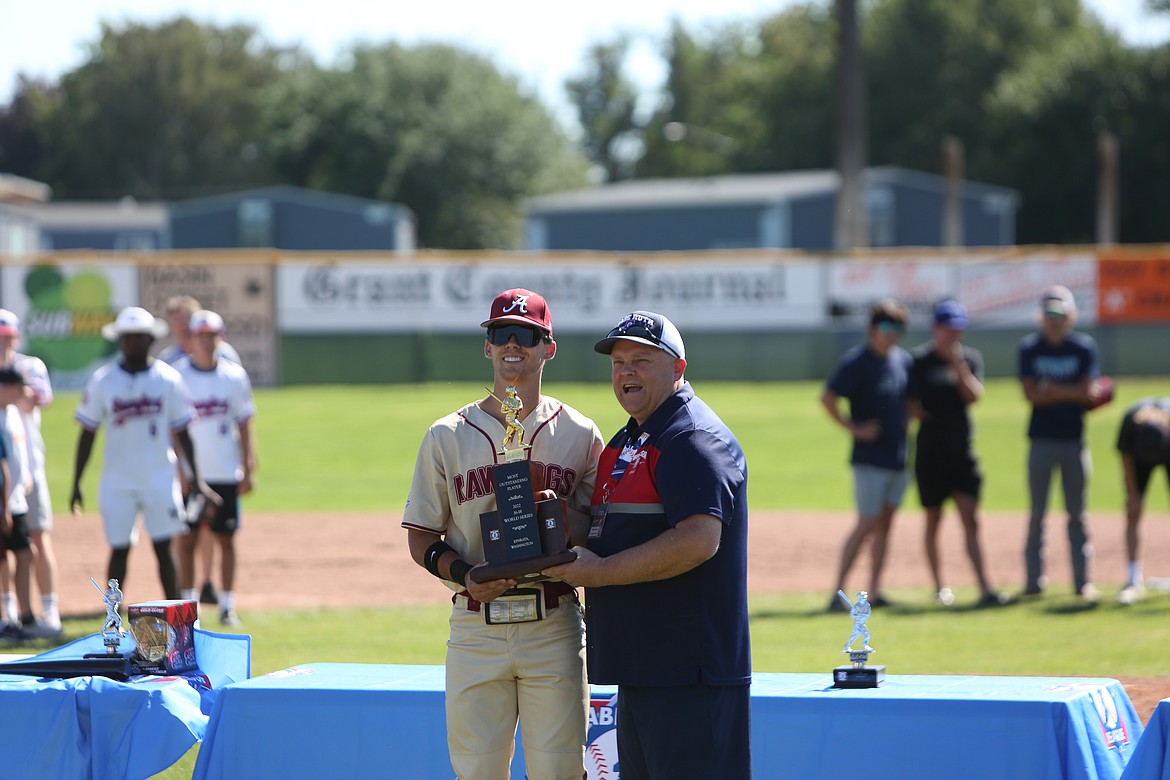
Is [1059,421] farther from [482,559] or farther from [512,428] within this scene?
[512,428]

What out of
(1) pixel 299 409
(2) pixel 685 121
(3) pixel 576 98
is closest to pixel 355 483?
(1) pixel 299 409

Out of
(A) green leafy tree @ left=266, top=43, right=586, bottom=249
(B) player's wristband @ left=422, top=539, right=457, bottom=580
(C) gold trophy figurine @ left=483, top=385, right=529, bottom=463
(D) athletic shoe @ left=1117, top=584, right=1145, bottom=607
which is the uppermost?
(A) green leafy tree @ left=266, top=43, right=586, bottom=249

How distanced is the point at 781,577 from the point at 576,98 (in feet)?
315

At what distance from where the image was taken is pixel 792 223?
47.7 metres

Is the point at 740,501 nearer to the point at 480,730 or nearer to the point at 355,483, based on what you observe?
the point at 480,730

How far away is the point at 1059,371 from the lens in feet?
35.2

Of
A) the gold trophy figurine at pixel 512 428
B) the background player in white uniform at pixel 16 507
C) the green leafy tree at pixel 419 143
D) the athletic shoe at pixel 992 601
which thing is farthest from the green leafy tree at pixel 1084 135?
the gold trophy figurine at pixel 512 428

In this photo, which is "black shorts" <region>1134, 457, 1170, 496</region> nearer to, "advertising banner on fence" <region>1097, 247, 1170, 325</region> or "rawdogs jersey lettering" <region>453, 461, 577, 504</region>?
"rawdogs jersey lettering" <region>453, 461, 577, 504</region>

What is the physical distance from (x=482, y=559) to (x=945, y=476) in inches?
268

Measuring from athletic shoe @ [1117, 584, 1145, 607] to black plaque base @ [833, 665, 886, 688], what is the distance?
19.4 feet

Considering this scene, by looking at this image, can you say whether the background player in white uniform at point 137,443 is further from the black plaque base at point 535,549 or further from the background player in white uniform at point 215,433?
the black plaque base at point 535,549

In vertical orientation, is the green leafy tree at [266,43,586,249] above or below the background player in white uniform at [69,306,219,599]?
above

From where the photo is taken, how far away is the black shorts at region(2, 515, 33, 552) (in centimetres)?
912

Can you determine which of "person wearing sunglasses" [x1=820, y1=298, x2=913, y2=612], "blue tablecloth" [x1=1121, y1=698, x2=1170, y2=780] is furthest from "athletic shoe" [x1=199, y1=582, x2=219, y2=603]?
"blue tablecloth" [x1=1121, y1=698, x2=1170, y2=780]
